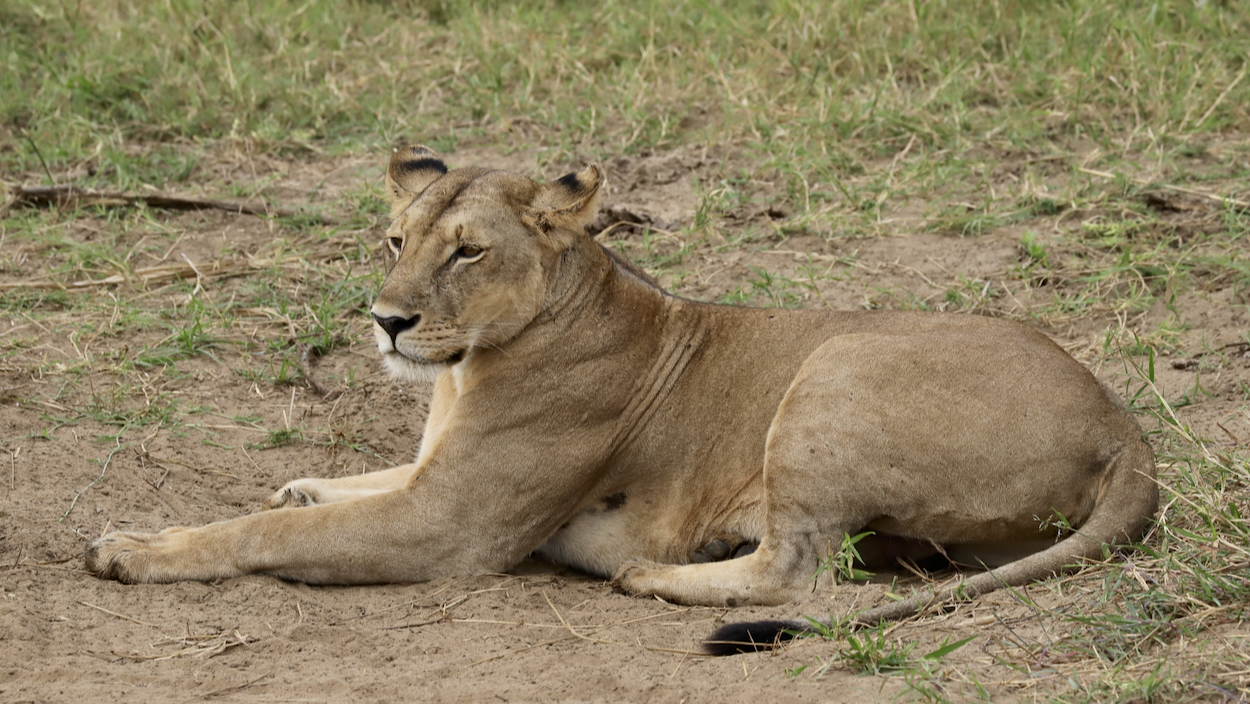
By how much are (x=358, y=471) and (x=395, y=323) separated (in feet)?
4.47

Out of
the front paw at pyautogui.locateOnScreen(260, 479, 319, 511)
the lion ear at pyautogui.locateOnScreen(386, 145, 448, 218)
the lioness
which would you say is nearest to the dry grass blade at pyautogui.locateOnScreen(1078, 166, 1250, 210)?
the lioness

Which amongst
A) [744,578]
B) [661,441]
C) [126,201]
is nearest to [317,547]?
[661,441]

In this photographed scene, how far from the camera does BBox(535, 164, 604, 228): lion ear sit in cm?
482

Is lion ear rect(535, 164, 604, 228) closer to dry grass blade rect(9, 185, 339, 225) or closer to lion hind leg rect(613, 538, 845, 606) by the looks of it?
lion hind leg rect(613, 538, 845, 606)

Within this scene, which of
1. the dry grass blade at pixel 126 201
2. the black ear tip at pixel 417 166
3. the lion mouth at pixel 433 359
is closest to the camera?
the lion mouth at pixel 433 359

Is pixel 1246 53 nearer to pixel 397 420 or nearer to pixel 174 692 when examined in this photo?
pixel 397 420

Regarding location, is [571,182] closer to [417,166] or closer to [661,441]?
[417,166]

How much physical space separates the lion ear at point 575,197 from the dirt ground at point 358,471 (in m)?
1.30

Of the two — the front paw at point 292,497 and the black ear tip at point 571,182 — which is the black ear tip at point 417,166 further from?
the front paw at point 292,497

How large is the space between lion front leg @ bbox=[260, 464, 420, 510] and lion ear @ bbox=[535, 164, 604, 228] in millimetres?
1098

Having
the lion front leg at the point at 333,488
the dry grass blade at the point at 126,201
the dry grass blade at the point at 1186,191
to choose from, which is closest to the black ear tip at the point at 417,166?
the lion front leg at the point at 333,488

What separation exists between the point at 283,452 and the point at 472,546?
1.43 meters

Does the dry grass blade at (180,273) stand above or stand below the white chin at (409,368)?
below

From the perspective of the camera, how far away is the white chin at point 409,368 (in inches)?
182
